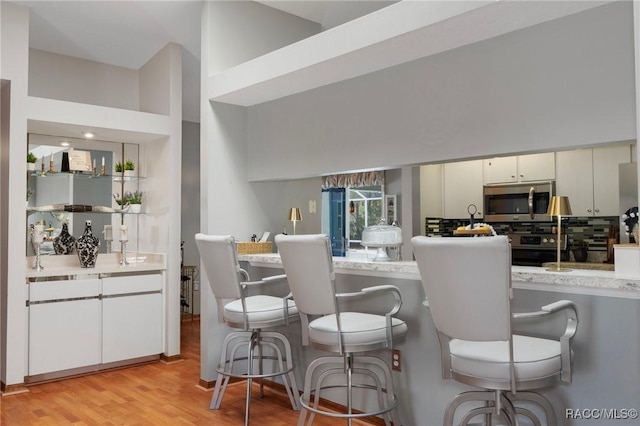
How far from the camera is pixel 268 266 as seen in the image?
4031 millimetres

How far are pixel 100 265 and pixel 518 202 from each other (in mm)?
4388

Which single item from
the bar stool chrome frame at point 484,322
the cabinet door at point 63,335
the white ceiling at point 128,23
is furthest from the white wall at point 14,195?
the bar stool chrome frame at point 484,322

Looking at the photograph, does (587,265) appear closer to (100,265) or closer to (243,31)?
(243,31)

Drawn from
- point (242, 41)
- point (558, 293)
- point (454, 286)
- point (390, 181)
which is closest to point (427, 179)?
point (390, 181)

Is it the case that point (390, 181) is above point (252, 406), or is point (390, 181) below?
above

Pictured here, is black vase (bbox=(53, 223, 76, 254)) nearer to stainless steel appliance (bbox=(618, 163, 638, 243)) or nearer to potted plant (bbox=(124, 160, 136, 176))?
potted plant (bbox=(124, 160, 136, 176))

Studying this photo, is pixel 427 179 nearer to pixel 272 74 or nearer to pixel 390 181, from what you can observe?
pixel 390 181

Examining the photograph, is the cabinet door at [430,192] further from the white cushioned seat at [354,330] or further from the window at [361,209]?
the white cushioned seat at [354,330]

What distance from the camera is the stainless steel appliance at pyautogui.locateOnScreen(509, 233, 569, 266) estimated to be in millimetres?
5429

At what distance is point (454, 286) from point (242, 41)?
314cm

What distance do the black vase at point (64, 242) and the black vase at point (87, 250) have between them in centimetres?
16

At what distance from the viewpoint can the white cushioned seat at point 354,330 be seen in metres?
2.62

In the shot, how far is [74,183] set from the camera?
490 centimetres

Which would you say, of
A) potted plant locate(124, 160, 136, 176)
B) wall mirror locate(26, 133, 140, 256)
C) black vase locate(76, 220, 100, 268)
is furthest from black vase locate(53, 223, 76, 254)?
potted plant locate(124, 160, 136, 176)
